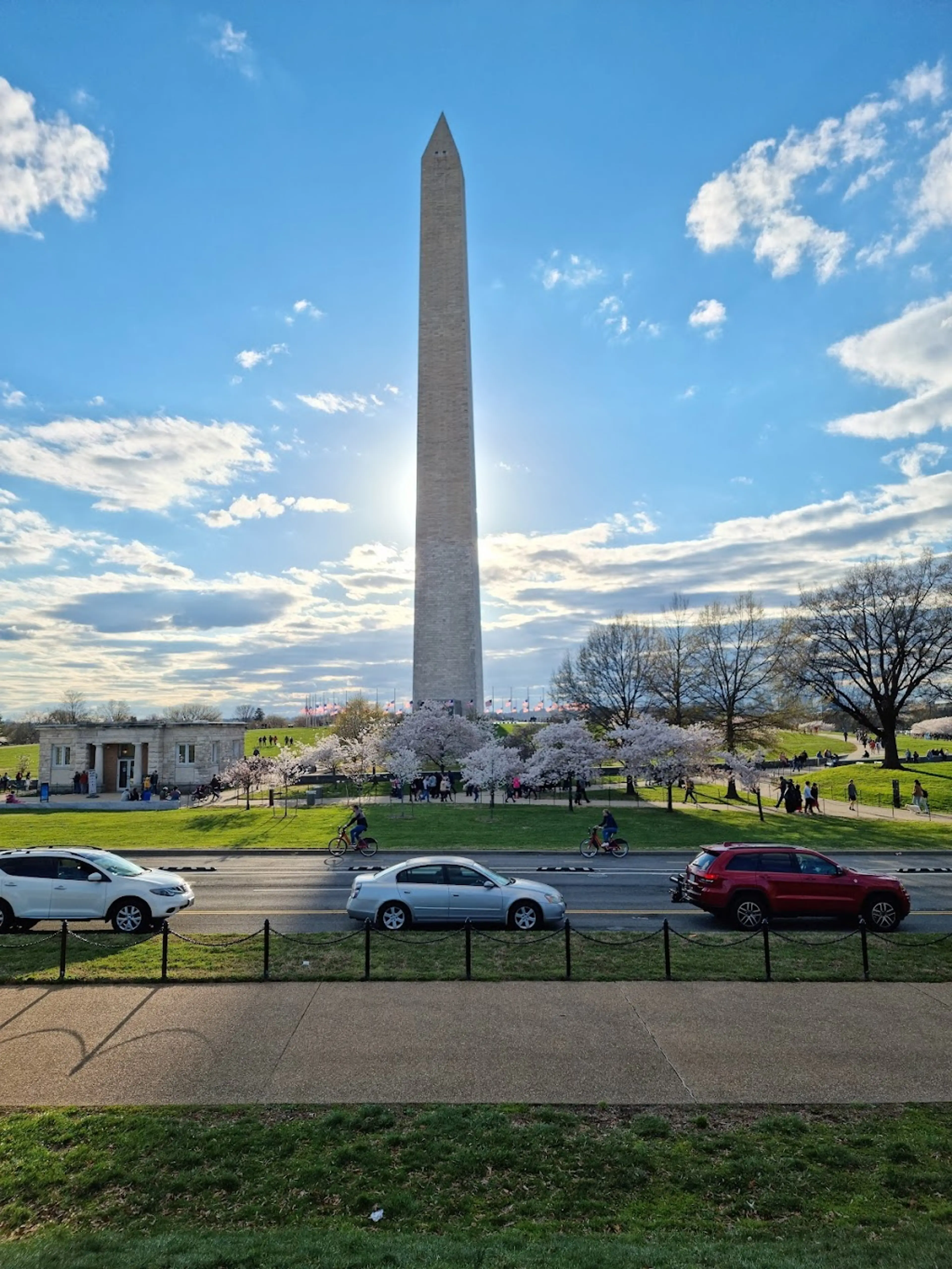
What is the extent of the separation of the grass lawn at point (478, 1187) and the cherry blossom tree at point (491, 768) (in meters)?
26.3

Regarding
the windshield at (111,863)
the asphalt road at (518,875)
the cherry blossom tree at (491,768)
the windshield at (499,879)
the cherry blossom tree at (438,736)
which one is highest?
the cherry blossom tree at (438,736)

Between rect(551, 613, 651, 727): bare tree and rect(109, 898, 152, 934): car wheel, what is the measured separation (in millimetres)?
40138

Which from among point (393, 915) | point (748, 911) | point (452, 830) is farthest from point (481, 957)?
point (452, 830)

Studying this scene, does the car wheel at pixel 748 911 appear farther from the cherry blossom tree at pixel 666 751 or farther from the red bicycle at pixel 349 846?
the cherry blossom tree at pixel 666 751

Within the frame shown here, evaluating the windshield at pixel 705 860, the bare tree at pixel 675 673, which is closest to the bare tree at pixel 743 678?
the bare tree at pixel 675 673

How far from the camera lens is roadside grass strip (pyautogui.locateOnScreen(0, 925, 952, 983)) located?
1070 cm

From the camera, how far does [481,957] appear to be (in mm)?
11523

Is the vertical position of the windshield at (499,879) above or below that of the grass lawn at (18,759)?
below

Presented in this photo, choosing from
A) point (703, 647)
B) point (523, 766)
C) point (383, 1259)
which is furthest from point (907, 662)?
point (383, 1259)

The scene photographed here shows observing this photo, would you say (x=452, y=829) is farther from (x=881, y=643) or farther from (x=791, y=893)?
(x=881, y=643)

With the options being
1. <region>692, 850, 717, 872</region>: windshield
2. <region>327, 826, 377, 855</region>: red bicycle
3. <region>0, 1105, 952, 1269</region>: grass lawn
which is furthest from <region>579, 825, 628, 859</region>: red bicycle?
<region>0, 1105, 952, 1269</region>: grass lawn

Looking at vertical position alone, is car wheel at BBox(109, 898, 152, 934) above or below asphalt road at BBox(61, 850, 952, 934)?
above

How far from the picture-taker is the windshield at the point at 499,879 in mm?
13461

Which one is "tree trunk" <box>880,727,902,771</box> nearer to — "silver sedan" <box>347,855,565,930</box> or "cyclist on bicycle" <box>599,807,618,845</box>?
"cyclist on bicycle" <box>599,807,618,845</box>
